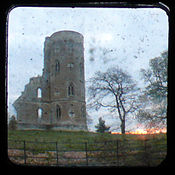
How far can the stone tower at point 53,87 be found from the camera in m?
2.25

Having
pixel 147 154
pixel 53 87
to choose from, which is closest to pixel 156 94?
pixel 147 154

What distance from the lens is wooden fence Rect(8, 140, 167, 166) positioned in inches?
60.1

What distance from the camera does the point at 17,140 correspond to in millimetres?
1661

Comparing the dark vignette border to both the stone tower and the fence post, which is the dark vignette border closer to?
the fence post

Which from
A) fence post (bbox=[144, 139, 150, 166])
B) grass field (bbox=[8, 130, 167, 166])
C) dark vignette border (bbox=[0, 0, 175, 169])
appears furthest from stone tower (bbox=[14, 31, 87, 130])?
fence post (bbox=[144, 139, 150, 166])

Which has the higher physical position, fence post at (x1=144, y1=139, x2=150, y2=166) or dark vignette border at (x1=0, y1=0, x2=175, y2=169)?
dark vignette border at (x1=0, y1=0, x2=175, y2=169)

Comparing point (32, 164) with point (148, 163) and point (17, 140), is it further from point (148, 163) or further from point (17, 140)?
point (148, 163)

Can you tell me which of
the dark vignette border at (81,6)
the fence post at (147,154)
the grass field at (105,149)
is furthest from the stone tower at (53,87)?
the fence post at (147,154)

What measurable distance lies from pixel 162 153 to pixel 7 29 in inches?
44.0

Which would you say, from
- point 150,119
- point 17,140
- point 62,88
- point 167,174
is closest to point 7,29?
point 17,140

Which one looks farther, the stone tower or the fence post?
the stone tower

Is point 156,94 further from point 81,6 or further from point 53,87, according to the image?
point 53,87

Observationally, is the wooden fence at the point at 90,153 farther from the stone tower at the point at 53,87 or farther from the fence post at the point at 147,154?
the stone tower at the point at 53,87

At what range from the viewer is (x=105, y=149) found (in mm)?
1693
